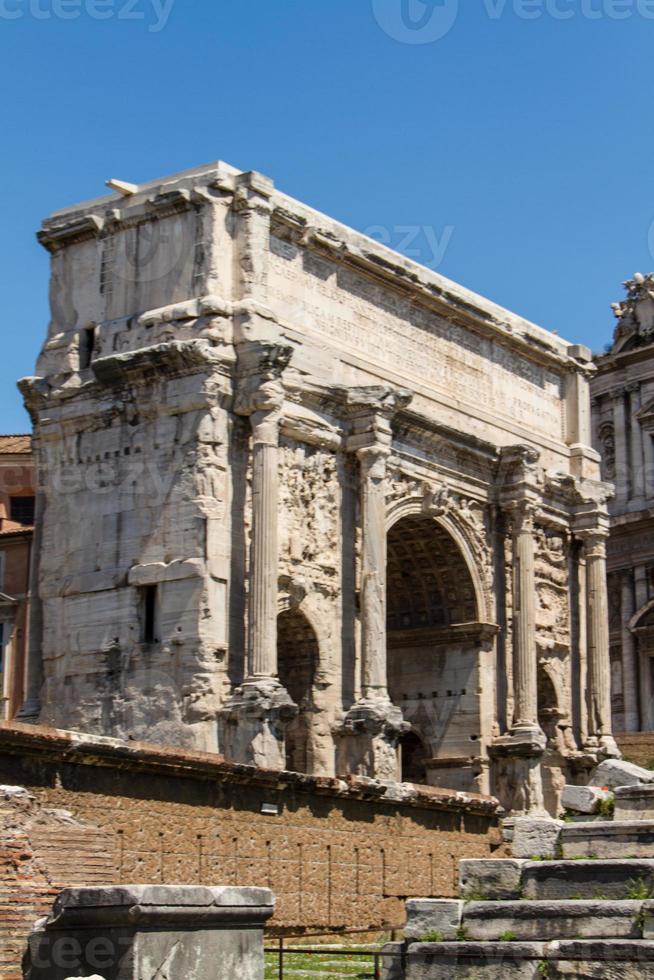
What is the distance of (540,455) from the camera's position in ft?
111

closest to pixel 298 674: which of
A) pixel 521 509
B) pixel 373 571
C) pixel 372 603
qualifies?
pixel 372 603

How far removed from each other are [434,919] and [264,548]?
12113 mm

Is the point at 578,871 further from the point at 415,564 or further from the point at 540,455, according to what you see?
the point at 540,455

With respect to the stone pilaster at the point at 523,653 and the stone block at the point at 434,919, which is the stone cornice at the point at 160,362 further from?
the stone block at the point at 434,919

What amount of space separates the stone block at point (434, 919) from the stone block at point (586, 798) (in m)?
3.12

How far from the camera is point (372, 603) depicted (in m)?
27.3

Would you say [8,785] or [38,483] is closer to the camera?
[8,785]

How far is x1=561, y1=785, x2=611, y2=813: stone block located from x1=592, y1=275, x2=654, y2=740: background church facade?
26.2 m

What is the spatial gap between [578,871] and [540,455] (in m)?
21.1

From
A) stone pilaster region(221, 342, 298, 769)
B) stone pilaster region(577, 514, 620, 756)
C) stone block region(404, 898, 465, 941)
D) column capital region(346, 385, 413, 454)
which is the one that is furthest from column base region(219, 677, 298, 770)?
stone pilaster region(577, 514, 620, 756)

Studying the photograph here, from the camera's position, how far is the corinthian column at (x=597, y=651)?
33.8 metres

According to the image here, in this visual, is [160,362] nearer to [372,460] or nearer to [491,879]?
[372,460]

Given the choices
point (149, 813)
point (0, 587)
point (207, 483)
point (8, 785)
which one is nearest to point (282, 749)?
point (207, 483)

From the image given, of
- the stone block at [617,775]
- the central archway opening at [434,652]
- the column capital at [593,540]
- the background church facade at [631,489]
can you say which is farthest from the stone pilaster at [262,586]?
the background church facade at [631,489]
